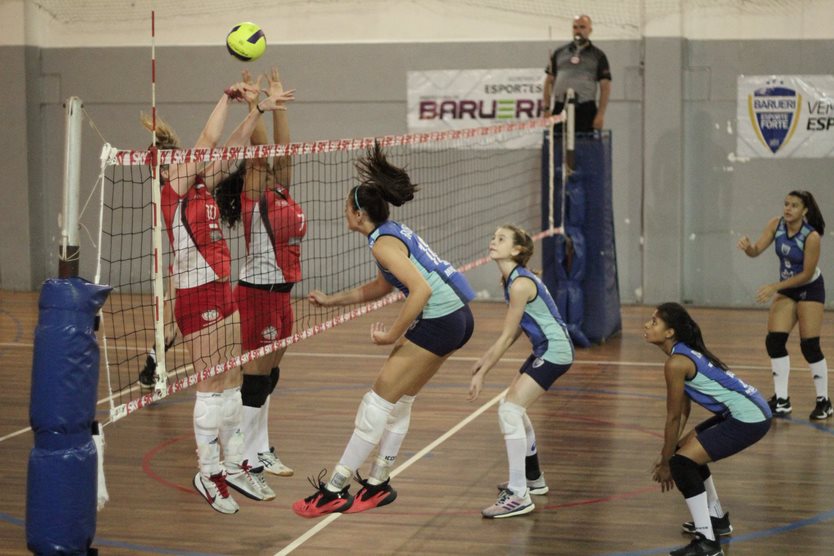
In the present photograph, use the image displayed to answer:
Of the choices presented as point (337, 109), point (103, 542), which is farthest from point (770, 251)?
point (103, 542)

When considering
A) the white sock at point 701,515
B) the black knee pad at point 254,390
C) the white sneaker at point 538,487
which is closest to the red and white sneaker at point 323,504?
the black knee pad at point 254,390

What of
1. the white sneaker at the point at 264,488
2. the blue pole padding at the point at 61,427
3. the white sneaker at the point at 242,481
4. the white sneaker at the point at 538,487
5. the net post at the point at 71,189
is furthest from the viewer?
the white sneaker at the point at 538,487

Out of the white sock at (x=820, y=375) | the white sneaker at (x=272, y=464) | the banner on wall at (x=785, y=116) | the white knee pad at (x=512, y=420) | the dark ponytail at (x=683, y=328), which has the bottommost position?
the white sneaker at (x=272, y=464)

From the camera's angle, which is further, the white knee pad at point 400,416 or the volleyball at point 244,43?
the volleyball at point 244,43

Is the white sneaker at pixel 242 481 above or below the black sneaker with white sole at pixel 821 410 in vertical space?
above

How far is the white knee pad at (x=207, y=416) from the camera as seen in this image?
605 centimetres

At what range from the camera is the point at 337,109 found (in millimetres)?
15492

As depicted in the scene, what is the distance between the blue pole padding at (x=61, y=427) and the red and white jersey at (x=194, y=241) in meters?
1.39

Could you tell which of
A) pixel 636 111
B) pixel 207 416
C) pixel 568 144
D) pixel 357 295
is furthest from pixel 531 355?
pixel 636 111

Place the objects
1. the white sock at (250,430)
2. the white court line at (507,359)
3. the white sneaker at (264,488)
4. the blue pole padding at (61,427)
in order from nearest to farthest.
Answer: the blue pole padding at (61,427) → the white sneaker at (264,488) → the white sock at (250,430) → the white court line at (507,359)

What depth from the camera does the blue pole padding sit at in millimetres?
4605

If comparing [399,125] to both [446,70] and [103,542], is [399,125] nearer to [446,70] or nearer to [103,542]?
[446,70]

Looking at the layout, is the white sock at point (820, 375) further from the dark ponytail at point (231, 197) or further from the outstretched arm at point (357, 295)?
the dark ponytail at point (231, 197)

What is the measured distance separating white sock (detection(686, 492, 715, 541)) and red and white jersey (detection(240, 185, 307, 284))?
2.47 m
